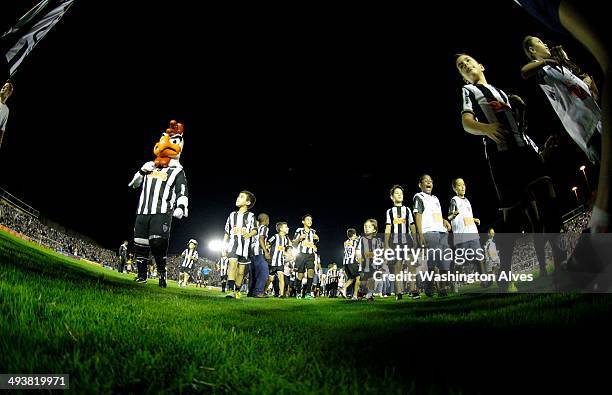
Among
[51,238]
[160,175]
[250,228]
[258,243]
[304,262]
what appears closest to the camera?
[160,175]

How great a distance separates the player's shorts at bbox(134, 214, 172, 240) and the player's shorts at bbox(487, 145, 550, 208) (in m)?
5.64

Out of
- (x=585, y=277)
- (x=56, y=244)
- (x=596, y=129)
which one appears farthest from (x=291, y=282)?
(x=56, y=244)

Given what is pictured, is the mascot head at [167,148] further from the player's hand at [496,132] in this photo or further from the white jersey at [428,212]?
the player's hand at [496,132]

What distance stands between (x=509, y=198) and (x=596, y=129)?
1.13 metres

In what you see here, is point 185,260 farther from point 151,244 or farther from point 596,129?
point 596,129

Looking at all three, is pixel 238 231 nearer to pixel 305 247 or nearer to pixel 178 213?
pixel 178 213

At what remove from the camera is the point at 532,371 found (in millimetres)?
1369

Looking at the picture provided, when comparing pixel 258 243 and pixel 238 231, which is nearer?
pixel 238 231

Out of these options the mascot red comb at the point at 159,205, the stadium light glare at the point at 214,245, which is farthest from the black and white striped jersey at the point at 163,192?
the stadium light glare at the point at 214,245

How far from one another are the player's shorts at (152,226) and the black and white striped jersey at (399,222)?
5.52 meters

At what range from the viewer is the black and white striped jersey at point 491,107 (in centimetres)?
420

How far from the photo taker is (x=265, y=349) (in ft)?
6.71

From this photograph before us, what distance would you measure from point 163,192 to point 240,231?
259 centimetres

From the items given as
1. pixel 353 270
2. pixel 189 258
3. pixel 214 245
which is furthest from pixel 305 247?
pixel 214 245
